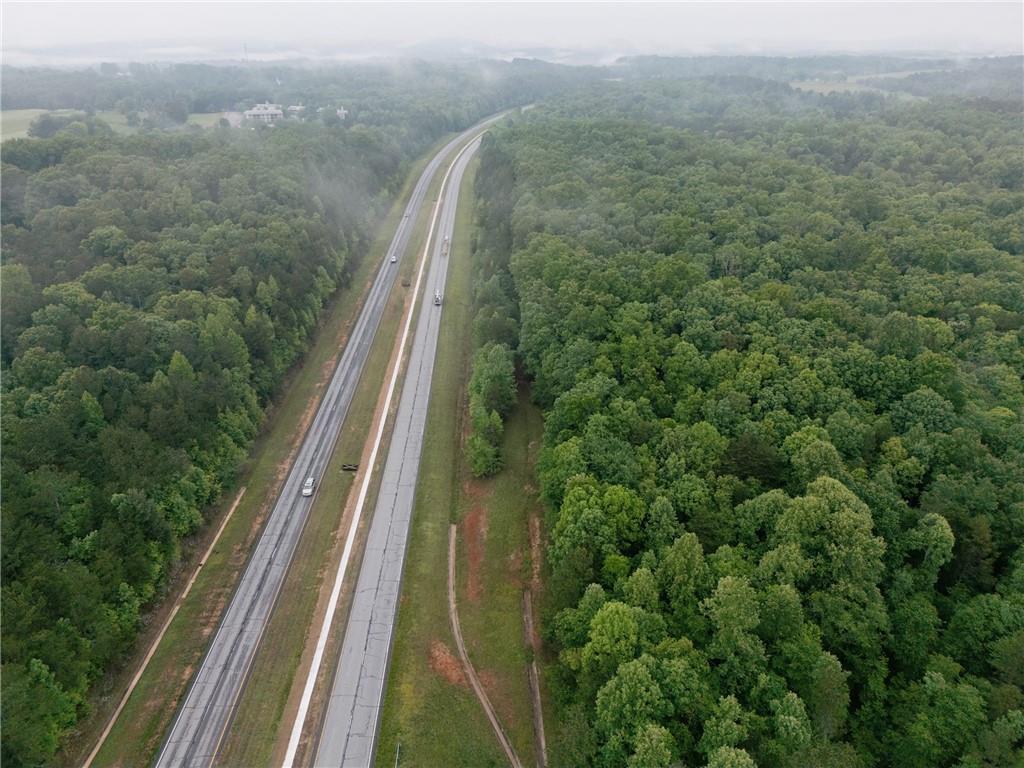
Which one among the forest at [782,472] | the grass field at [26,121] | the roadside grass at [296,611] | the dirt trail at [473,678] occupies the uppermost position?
the grass field at [26,121]

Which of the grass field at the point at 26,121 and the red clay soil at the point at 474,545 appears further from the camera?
the grass field at the point at 26,121

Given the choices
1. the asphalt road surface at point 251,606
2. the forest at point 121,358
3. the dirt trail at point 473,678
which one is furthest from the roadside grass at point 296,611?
the forest at point 121,358

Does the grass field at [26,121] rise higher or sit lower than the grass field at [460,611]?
higher

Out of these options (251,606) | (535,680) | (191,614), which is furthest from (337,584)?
(535,680)

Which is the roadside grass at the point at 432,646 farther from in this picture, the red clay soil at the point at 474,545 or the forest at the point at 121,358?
the forest at the point at 121,358

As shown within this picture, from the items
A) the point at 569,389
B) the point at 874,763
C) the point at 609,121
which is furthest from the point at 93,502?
the point at 609,121

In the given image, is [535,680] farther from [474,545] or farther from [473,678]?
[474,545]
